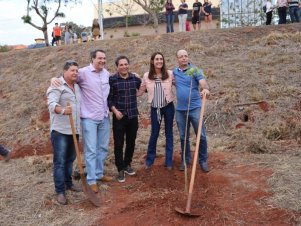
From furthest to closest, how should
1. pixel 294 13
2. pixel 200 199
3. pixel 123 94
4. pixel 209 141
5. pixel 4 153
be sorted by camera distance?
1. pixel 294 13
2. pixel 209 141
3. pixel 4 153
4. pixel 123 94
5. pixel 200 199

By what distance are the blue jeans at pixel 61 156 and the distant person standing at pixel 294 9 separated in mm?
10190

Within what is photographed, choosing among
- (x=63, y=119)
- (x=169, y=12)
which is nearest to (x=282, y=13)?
(x=169, y=12)

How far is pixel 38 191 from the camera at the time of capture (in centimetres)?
559

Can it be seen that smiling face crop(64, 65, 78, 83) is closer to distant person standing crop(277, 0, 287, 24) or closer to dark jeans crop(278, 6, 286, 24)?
distant person standing crop(277, 0, 287, 24)

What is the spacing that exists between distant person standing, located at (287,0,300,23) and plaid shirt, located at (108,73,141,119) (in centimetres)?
918

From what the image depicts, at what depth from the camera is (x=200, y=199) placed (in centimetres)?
488

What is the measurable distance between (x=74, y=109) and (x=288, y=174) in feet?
9.29

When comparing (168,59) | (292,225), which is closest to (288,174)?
(292,225)

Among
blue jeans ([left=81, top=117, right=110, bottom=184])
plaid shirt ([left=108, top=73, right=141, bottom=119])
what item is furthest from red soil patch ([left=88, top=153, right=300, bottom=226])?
plaid shirt ([left=108, top=73, right=141, bottom=119])

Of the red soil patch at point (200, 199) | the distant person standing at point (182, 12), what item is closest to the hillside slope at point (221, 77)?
the distant person standing at point (182, 12)

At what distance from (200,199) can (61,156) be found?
173 centimetres

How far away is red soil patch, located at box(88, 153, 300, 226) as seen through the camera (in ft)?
14.3

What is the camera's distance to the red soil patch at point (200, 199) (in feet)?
14.3

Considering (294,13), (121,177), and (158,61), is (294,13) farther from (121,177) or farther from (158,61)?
(121,177)
